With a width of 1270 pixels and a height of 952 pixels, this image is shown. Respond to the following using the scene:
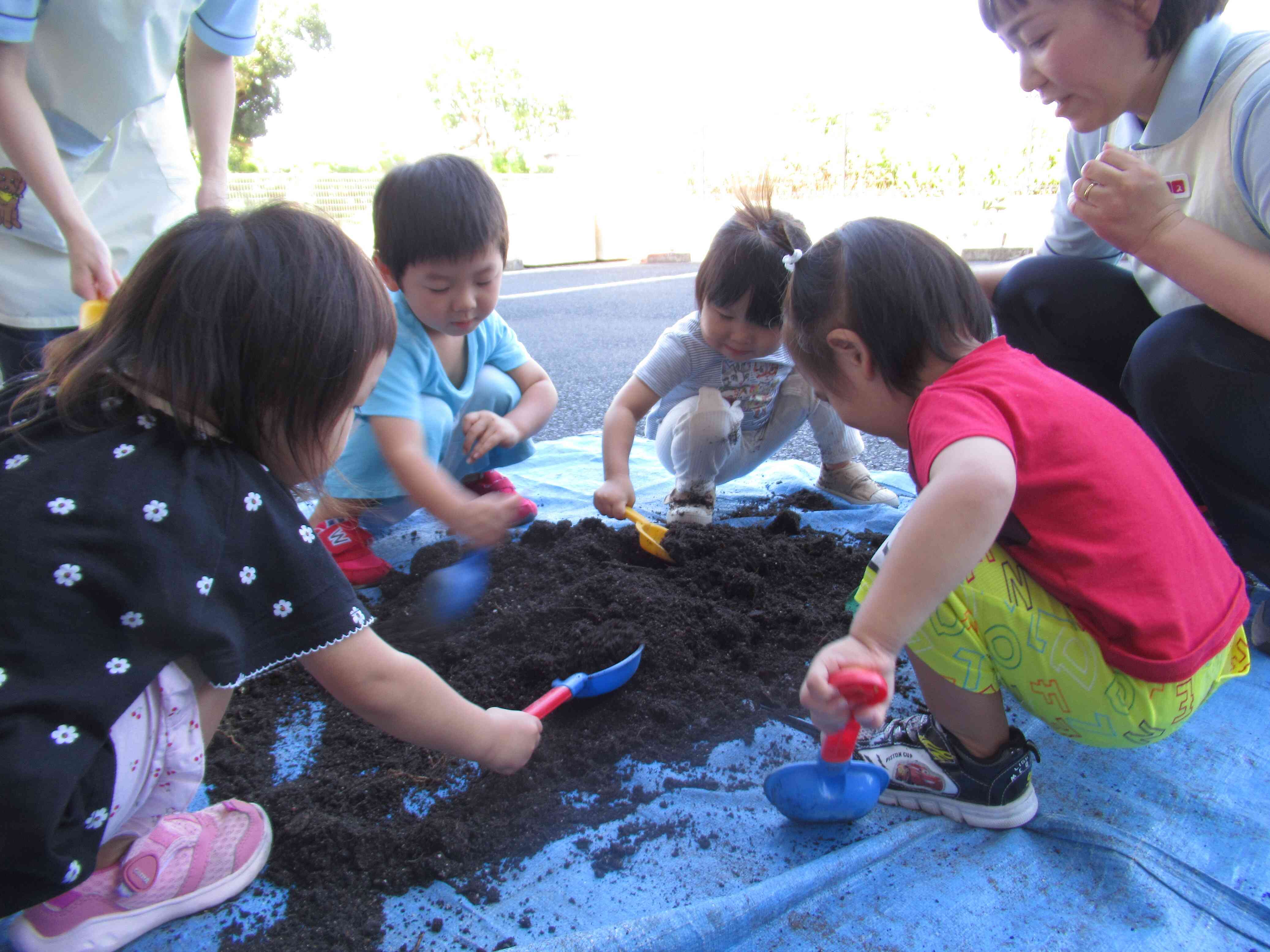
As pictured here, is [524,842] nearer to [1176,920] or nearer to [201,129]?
[1176,920]

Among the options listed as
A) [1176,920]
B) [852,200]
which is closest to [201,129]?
[1176,920]

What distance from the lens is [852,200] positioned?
10.5 meters

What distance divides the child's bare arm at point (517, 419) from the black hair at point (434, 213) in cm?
39

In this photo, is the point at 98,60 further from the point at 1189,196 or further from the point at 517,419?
the point at 1189,196

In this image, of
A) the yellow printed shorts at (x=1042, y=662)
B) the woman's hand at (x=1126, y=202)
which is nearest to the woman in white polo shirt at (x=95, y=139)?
the yellow printed shorts at (x=1042, y=662)

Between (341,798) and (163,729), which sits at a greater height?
(163,729)

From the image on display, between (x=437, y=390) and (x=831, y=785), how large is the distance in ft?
4.29

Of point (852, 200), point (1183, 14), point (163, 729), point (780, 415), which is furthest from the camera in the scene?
point (852, 200)

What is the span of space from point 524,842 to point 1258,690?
3.89ft

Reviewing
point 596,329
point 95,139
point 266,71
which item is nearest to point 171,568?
point 95,139

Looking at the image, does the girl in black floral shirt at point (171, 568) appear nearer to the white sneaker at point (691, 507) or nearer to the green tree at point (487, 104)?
the white sneaker at point (691, 507)

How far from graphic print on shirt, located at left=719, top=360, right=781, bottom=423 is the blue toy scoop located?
75cm

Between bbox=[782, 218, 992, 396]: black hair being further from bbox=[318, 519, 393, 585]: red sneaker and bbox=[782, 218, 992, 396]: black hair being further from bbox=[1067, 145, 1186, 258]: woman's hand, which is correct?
bbox=[318, 519, 393, 585]: red sneaker

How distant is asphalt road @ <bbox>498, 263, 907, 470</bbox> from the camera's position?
293 centimetres
